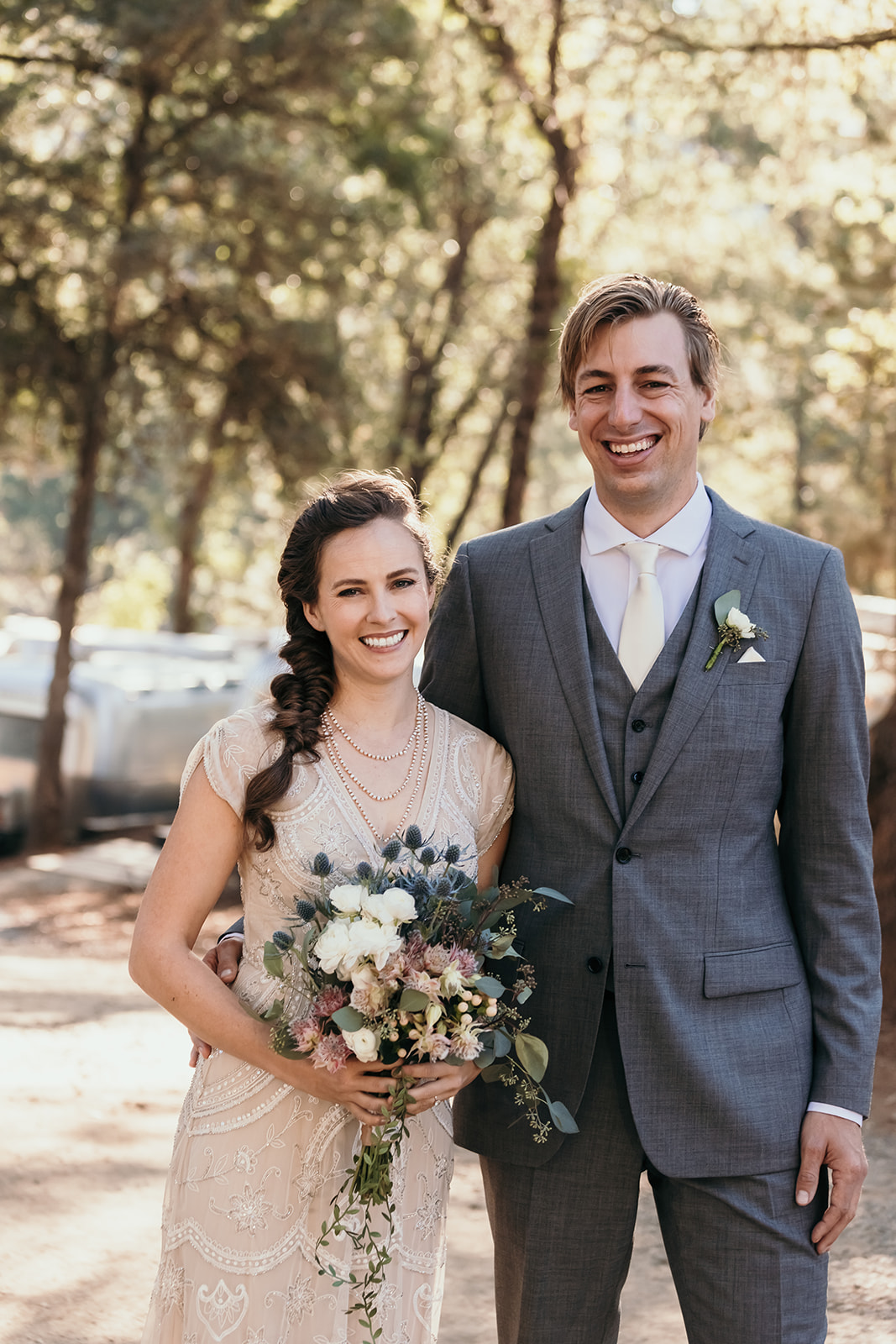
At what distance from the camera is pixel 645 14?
9.09 m

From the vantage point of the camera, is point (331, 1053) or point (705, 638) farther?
point (705, 638)

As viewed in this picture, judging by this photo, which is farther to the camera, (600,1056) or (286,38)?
(286,38)

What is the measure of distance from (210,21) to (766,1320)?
1045 cm

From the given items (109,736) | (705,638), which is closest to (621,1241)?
(705,638)

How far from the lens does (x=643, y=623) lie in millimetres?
2779

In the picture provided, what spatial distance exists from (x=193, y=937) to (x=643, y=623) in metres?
1.10

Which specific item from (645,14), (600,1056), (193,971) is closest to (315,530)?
(193,971)

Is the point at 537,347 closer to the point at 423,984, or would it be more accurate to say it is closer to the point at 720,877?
the point at 720,877

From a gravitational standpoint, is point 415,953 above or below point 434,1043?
above

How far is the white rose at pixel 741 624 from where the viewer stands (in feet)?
8.73

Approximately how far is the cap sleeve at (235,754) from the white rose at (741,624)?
36.8 inches

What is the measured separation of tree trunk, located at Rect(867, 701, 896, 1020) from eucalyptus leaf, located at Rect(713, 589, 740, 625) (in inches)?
175

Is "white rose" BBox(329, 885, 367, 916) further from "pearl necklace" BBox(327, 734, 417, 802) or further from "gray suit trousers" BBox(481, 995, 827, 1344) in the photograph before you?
"gray suit trousers" BBox(481, 995, 827, 1344)

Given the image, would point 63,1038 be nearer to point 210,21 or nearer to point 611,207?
point 210,21
